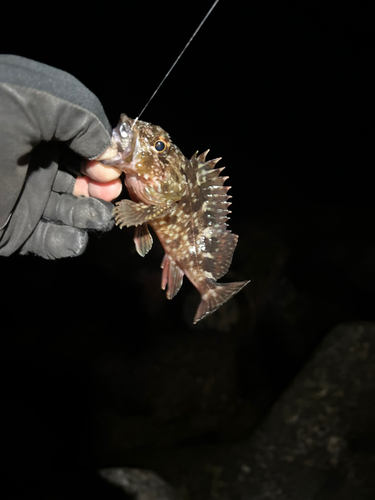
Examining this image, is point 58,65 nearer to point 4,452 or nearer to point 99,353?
point 99,353

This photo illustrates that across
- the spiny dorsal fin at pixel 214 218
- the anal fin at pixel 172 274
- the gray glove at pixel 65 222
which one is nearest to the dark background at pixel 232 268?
the gray glove at pixel 65 222

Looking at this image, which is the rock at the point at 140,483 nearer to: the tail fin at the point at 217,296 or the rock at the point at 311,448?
the rock at the point at 311,448

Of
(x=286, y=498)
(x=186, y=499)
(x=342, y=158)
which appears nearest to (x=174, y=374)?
(x=186, y=499)

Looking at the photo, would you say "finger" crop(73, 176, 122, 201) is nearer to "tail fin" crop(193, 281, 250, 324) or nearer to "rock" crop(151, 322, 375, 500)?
"tail fin" crop(193, 281, 250, 324)

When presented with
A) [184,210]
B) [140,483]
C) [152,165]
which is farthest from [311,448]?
[152,165]

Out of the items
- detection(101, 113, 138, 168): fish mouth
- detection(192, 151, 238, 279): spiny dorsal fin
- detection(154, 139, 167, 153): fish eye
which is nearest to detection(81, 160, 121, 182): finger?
detection(101, 113, 138, 168): fish mouth

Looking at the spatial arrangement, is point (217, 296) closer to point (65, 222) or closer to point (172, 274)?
point (172, 274)
